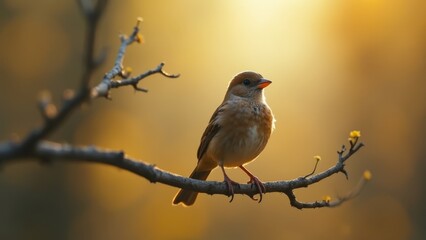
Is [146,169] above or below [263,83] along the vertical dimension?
below

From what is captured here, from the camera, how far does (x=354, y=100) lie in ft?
48.4

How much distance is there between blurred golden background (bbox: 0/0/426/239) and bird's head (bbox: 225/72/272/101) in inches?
183

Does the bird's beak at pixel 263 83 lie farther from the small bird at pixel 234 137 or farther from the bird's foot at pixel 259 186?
the bird's foot at pixel 259 186

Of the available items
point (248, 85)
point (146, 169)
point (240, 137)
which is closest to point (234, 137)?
point (240, 137)

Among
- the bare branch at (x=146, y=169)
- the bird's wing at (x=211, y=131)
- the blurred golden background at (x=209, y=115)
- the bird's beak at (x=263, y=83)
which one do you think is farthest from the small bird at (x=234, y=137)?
the blurred golden background at (x=209, y=115)

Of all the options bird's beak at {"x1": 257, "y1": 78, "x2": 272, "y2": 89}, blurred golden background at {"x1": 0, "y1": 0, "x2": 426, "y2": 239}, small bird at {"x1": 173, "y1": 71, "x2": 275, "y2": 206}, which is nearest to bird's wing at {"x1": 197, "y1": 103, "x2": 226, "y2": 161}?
small bird at {"x1": 173, "y1": 71, "x2": 275, "y2": 206}

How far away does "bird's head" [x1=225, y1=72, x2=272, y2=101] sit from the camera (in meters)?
5.68

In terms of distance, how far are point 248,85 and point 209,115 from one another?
7.46 meters

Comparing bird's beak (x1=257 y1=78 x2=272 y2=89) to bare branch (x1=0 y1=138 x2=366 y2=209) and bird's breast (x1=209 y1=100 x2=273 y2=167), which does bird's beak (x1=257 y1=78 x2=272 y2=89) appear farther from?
bare branch (x1=0 y1=138 x2=366 y2=209)

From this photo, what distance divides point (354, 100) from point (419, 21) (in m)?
2.34

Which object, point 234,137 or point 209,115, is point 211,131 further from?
point 209,115

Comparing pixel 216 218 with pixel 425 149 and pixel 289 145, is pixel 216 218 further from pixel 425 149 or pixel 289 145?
pixel 425 149

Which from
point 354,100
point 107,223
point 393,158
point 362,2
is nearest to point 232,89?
point 107,223

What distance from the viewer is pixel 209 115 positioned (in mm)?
13281
